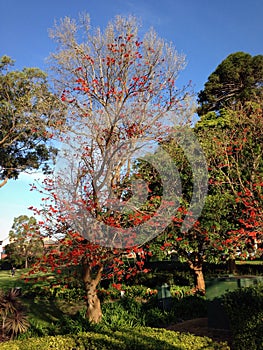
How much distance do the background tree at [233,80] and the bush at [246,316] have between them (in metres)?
19.5

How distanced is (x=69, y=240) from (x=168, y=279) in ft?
27.1

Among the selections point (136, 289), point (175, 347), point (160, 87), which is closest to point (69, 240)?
point (175, 347)

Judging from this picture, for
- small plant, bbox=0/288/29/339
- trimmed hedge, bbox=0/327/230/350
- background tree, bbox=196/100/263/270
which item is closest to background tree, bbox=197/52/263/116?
background tree, bbox=196/100/263/270

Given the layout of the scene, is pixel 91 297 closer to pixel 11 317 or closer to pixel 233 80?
pixel 11 317

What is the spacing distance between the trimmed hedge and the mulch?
137 centimetres

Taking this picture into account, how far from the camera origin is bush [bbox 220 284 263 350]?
508cm

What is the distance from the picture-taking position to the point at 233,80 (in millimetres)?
24344

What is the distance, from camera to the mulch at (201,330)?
6462 mm

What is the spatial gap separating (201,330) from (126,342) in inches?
115

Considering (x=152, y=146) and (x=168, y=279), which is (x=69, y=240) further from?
(x=168, y=279)

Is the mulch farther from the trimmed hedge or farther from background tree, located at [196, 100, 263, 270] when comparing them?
background tree, located at [196, 100, 263, 270]

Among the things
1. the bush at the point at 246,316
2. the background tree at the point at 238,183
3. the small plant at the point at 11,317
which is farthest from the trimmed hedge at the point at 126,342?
the background tree at the point at 238,183

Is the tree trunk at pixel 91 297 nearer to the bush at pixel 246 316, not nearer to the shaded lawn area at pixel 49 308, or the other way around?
the shaded lawn area at pixel 49 308

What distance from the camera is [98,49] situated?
879 centimetres
